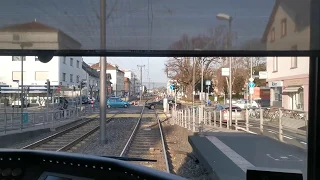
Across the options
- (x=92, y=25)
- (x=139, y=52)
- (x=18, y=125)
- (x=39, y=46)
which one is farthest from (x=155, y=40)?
(x=18, y=125)

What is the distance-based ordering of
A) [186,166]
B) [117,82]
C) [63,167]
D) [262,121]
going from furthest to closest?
1. [117,82]
2. [262,121]
3. [186,166]
4. [63,167]

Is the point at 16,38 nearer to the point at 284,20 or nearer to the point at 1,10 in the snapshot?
the point at 1,10

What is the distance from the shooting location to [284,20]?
2.53 metres

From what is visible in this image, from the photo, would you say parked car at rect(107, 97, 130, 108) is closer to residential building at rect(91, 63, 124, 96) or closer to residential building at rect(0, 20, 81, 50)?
residential building at rect(91, 63, 124, 96)

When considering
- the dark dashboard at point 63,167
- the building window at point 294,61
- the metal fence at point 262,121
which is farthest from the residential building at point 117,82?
the dark dashboard at point 63,167

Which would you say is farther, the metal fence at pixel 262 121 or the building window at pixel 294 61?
the metal fence at pixel 262 121

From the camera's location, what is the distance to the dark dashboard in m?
2.05

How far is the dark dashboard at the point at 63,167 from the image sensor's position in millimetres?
2047

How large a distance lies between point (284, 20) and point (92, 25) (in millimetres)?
1439

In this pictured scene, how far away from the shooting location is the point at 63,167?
7.20 feet

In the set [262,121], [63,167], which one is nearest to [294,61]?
[63,167]

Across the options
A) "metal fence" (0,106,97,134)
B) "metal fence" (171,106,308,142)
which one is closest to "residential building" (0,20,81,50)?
"metal fence" (171,106,308,142)

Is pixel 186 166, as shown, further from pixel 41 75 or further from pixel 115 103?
pixel 115 103

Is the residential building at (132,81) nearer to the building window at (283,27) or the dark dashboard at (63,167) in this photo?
the building window at (283,27)
